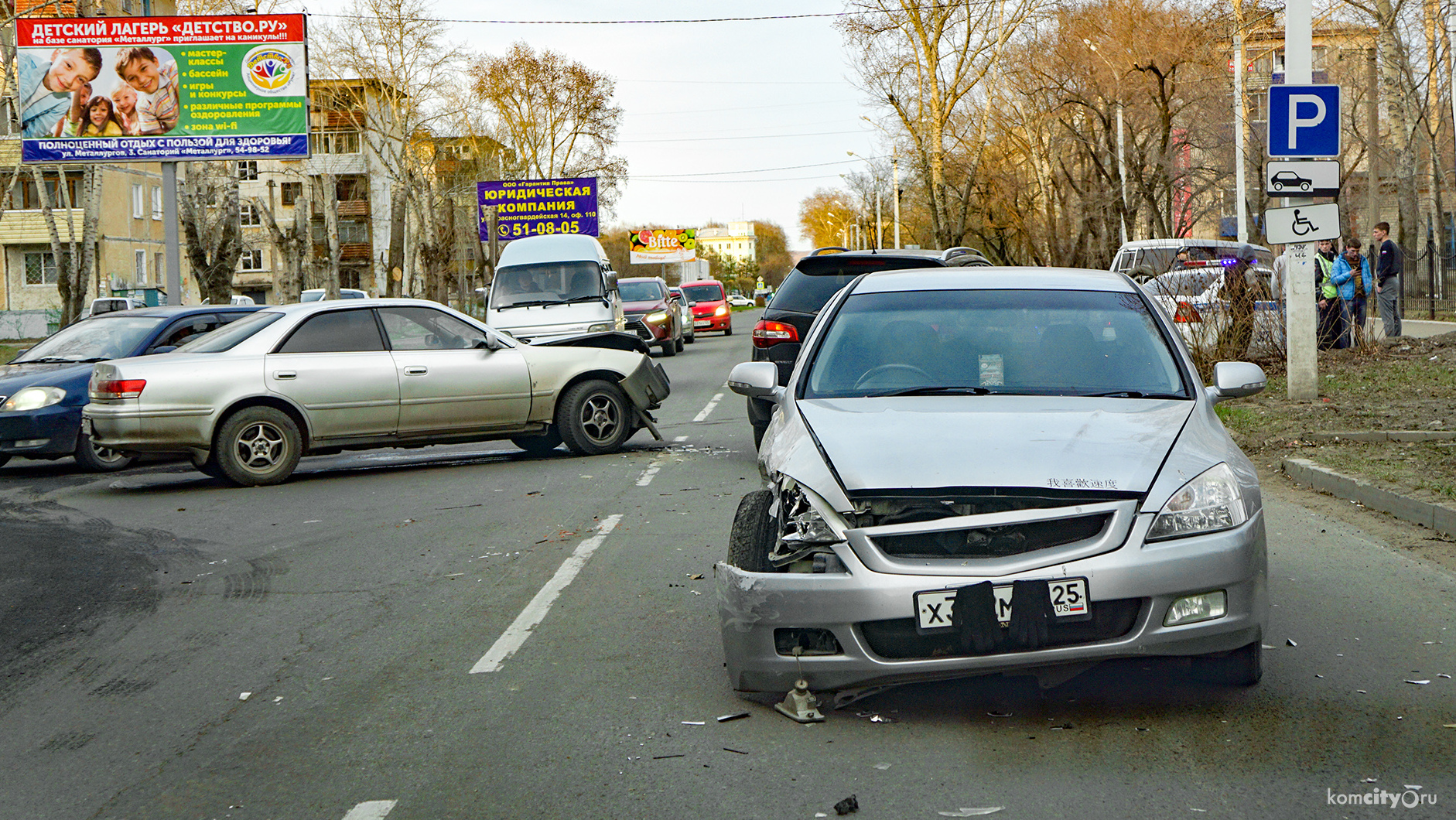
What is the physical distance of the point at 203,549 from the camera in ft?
28.0

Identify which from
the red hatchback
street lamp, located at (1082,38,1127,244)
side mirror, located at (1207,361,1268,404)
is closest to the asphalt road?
side mirror, located at (1207,361,1268,404)

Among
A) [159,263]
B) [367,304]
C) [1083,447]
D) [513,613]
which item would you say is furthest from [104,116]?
[159,263]

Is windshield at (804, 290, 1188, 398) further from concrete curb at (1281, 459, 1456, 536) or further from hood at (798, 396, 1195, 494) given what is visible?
concrete curb at (1281, 459, 1456, 536)

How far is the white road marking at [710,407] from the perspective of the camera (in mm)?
16188

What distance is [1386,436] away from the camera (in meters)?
10.9

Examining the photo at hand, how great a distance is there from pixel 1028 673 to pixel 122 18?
2446cm

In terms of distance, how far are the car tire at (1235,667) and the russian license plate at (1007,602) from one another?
64 cm

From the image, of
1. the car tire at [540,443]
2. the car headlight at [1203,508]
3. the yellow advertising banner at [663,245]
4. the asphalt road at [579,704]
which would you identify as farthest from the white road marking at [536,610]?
the yellow advertising banner at [663,245]

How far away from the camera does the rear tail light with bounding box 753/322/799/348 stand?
11.3 meters

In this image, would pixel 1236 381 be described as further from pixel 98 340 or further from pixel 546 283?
pixel 546 283

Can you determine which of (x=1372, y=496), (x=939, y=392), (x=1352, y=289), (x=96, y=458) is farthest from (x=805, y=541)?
(x=1352, y=289)

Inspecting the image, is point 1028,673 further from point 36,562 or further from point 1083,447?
point 36,562

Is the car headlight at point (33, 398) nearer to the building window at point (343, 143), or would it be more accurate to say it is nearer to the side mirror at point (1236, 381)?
the side mirror at point (1236, 381)

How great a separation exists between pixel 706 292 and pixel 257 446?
116 feet
